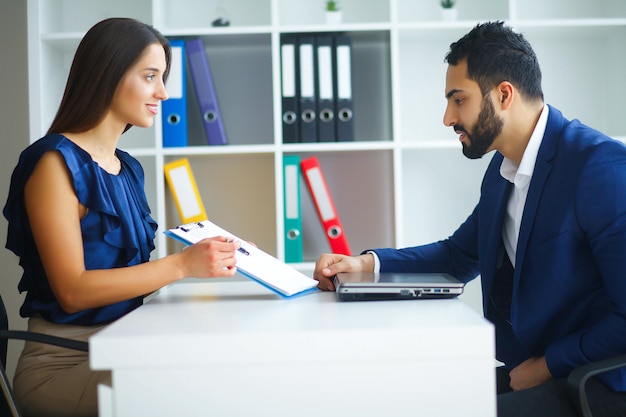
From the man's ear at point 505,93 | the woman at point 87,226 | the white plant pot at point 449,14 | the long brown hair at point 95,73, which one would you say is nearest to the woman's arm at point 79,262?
the woman at point 87,226

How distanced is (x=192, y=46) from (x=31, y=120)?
0.67 metres

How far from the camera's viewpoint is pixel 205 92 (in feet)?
8.70

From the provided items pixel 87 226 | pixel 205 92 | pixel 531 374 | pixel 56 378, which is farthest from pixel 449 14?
pixel 56 378

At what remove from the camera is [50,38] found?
2.58m

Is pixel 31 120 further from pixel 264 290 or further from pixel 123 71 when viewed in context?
pixel 264 290

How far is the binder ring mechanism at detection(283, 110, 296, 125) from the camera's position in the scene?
262 cm

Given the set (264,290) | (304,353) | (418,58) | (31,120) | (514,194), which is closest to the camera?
(304,353)

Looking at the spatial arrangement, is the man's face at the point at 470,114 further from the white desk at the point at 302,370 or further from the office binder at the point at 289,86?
Answer: the office binder at the point at 289,86

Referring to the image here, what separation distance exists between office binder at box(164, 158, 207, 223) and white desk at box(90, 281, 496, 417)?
1.62 meters

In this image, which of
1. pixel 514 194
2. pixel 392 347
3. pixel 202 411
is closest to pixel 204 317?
pixel 202 411

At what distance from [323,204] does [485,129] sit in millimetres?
1086

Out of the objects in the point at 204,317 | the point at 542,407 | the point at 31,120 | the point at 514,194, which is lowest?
the point at 542,407

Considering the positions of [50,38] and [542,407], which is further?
[50,38]

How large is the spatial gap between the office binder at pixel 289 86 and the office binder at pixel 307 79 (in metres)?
0.02
